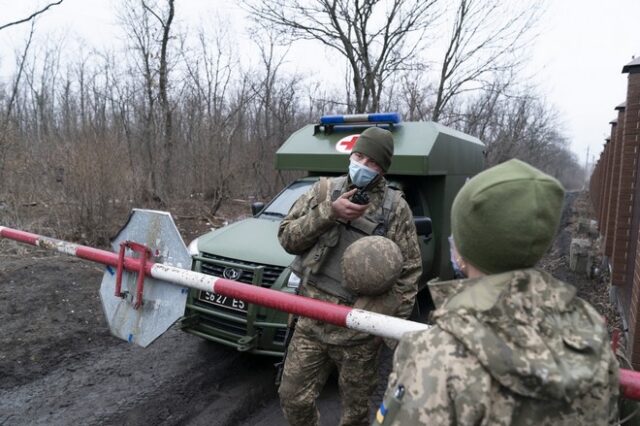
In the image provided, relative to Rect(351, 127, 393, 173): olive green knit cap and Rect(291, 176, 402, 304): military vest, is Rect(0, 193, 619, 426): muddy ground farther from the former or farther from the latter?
Rect(351, 127, 393, 173): olive green knit cap

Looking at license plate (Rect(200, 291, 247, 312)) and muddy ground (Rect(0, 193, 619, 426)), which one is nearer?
muddy ground (Rect(0, 193, 619, 426))

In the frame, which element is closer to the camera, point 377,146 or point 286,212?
point 377,146

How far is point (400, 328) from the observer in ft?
5.83

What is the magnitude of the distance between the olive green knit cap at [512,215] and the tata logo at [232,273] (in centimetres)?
271

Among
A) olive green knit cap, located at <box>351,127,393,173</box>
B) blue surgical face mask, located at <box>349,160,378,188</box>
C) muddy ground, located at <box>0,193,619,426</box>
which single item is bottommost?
muddy ground, located at <box>0,193,619,426</box>

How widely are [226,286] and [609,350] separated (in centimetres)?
165

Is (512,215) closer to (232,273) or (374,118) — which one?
(232,273)

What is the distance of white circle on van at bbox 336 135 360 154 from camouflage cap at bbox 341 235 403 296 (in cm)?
288

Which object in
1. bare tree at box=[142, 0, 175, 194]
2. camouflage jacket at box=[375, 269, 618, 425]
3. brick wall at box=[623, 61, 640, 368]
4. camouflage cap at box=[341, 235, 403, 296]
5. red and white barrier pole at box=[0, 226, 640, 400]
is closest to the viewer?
camouflage jacket at box=[375, 269, 618, 425]

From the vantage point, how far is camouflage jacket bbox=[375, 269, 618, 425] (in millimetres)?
979

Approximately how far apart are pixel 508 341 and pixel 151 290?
214 centimetres

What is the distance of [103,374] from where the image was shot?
148 inches

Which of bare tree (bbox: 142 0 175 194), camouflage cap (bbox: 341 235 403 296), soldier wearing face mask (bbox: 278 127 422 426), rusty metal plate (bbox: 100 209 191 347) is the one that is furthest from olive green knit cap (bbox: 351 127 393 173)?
bare tree (bbox: 142 0 175 194)

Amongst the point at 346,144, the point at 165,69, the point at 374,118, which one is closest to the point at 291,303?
the point at 346,144
